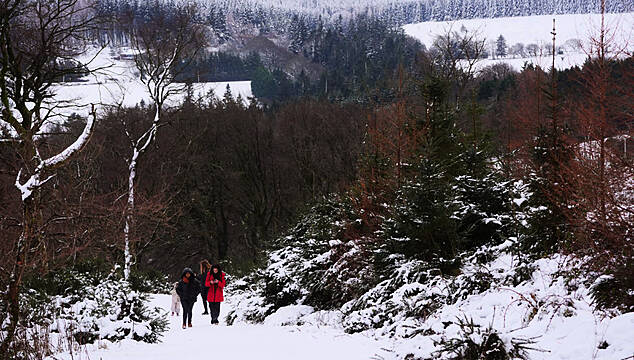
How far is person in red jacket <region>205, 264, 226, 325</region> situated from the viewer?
13672mm

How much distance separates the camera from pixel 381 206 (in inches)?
494

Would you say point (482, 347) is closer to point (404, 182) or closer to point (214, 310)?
point (404, 182)

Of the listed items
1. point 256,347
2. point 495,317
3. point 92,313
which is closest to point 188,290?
point 92,313

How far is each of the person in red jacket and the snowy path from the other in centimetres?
347

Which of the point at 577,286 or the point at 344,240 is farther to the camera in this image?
the point at 344,240

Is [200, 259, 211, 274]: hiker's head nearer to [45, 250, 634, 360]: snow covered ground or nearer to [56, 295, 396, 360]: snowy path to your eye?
[45, 250, 634, 360]: snow covered ground

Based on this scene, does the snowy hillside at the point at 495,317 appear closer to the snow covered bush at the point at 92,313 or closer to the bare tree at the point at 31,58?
the snow covered bush at the point at 92,313

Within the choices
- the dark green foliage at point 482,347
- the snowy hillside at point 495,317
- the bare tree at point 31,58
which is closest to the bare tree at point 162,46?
the bare tree at point 31,58

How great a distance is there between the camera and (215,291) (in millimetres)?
13883

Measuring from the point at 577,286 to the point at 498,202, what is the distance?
4.25 meters

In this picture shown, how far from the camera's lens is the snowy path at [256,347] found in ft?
23.8

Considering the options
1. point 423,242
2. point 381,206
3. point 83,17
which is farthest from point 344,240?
point 83,17

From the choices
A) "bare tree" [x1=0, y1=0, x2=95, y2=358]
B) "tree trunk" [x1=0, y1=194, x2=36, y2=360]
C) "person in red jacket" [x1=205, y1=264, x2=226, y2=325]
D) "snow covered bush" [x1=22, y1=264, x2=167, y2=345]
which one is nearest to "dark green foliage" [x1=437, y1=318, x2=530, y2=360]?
"tree trunk" [x1=0, y1=194, x2=36, y2=360]

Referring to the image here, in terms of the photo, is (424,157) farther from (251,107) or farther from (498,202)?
(251,107)
